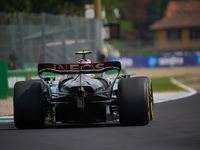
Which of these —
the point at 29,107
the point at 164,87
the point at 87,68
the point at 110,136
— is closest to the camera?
the point at 110,136

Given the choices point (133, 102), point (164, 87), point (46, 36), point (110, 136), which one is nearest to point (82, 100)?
point (133, 102)

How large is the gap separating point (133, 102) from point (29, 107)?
6.22 ft

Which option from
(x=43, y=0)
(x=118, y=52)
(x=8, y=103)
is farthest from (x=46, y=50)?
(x=118, y=52)

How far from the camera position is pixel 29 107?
1183 cm

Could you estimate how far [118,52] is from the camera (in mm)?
58906

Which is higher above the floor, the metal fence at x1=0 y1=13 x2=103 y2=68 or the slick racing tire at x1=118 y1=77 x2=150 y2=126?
the metal fence at x1=0 y1=13 x2=103 y2=68

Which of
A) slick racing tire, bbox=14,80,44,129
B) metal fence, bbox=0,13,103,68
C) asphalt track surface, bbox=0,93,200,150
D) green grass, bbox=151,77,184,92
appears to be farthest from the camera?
green grass, bbox=151,77,184,92

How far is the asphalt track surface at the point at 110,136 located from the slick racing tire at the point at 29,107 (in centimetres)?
19

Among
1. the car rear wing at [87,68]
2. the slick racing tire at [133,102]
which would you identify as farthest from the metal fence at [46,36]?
the slick racing tire at [133,102]

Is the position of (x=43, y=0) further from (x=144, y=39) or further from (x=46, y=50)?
(x=144, y=39)

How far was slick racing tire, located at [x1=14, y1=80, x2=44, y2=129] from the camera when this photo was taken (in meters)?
11.8

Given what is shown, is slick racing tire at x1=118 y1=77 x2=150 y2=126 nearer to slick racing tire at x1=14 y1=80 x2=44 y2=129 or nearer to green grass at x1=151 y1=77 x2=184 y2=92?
slick racing tire at x1=14 y1=80 x2=44 y2=129

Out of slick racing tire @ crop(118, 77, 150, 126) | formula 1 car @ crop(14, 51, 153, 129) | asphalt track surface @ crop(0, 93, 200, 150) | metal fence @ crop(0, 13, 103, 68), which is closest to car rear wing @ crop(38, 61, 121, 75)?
formula 1 car @ crop(14, 51, 153, 129)

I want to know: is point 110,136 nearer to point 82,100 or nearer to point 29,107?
point 82,100
